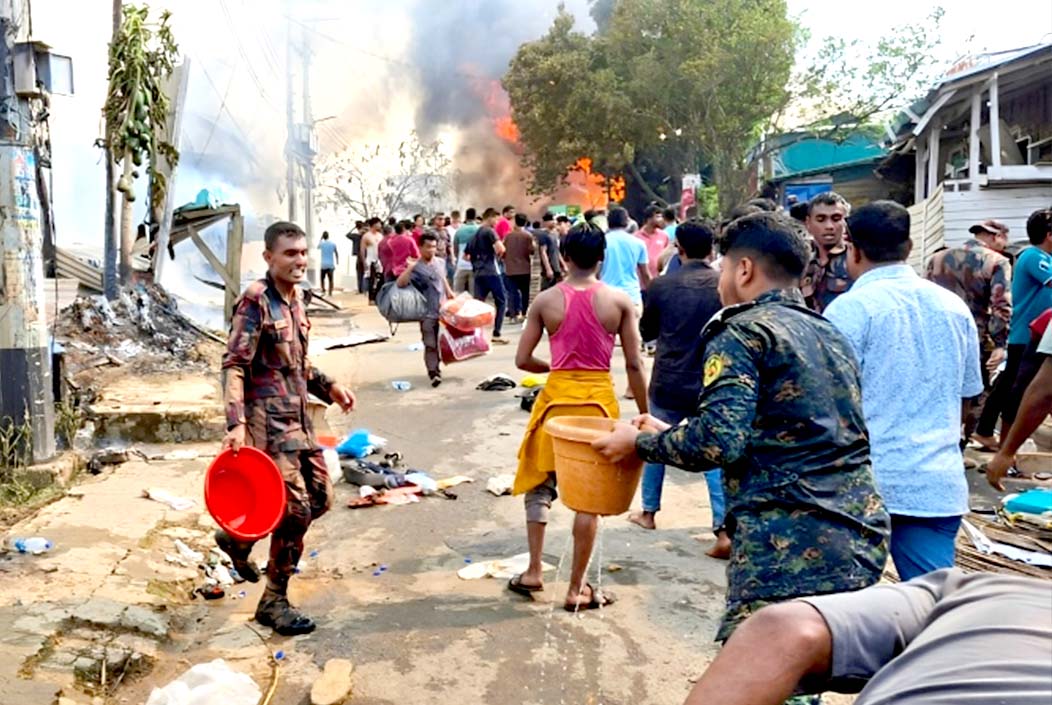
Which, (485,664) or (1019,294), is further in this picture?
(1019,294)

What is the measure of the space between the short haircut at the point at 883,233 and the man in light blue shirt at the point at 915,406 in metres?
0.14

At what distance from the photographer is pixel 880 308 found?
306 centimetres

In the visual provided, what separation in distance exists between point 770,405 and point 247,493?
8.56 feet

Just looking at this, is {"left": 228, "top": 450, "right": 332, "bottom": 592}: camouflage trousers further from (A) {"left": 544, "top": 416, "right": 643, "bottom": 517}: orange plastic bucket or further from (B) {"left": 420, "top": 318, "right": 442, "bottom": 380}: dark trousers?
(B) {"left": 420, "top": 318, "right": 442, "bottom": 380}: dark trousers

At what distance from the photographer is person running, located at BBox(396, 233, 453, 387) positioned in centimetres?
1027

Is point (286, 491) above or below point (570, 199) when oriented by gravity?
below

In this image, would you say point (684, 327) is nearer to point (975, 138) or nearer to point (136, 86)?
point (136, 86)

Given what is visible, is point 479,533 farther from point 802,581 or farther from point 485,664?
point 802,581

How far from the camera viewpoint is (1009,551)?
5102 mm

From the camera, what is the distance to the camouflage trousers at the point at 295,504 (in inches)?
165

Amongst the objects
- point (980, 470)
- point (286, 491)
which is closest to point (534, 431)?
point (286, 491)

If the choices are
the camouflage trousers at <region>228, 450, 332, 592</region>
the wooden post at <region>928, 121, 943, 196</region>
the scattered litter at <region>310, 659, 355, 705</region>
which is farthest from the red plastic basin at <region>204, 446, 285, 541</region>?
the wooden post at <region>928, 121, 943, 196</region>

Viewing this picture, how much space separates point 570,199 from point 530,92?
11380mm

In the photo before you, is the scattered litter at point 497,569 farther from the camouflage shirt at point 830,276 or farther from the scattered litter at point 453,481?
the camouflage shirt at point 830,276
